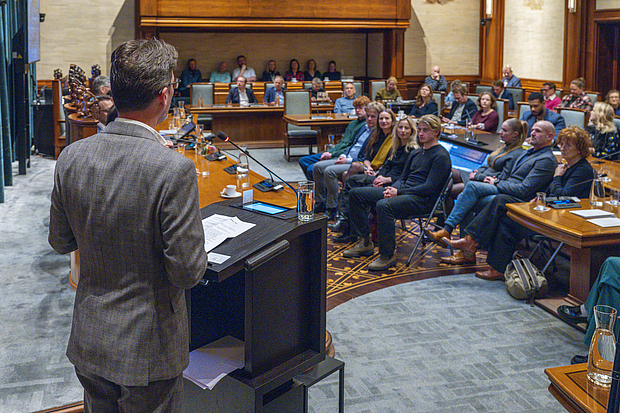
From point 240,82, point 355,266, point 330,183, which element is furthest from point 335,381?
point 240,82

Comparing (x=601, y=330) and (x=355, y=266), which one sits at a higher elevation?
(x=601, y=330)

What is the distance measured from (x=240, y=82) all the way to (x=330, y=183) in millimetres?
5411

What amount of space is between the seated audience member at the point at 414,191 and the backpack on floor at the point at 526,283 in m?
0.94

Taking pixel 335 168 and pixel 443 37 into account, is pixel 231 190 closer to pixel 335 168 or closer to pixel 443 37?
pixel 335 168

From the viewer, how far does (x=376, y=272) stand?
498cm

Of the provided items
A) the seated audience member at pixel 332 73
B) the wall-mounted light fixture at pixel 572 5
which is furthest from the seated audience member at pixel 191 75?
the wall-mounted light fixture at pixel 572 5

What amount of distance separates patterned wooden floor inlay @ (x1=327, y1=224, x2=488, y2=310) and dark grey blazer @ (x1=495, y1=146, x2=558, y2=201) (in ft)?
2.15

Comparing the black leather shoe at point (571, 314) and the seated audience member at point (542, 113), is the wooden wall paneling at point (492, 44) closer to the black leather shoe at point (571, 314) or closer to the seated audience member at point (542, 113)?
the seated audience member at point (542, 113)

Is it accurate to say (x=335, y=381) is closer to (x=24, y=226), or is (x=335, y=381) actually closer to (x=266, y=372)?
(x=266, y=372)

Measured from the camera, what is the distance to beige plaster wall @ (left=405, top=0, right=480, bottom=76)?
14812mm

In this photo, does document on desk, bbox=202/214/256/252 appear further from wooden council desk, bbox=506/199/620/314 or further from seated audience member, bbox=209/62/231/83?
seated audience member, bbox=209/62/231/83

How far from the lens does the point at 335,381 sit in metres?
3.24

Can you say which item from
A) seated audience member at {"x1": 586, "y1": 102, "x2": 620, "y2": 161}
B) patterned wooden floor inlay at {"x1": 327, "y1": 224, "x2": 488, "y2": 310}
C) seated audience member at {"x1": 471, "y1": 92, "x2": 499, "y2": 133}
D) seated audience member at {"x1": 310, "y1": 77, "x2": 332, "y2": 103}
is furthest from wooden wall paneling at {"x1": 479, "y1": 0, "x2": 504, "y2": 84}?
patterned wooden floor inlay at {"x1": 327, "y1": 224, "x2": 488, "y2": 310}

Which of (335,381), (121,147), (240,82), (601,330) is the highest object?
(240,82)
